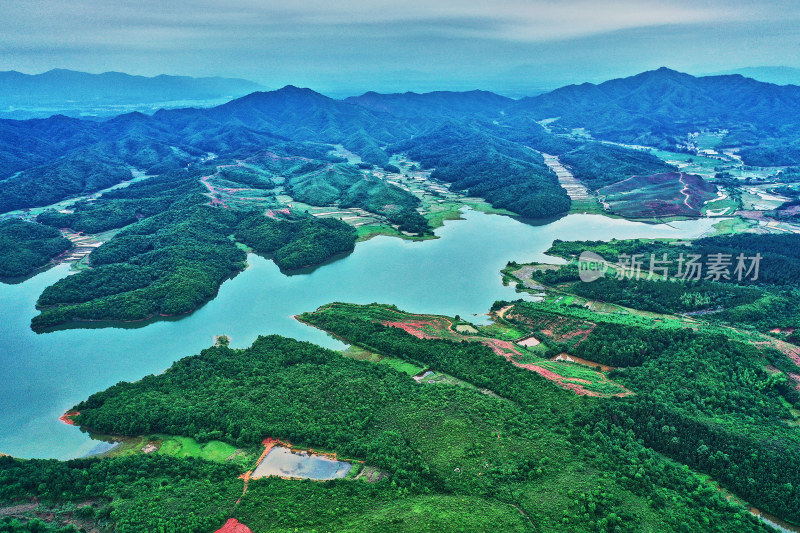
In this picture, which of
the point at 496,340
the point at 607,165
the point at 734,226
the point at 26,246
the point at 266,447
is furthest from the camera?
the point at 607,165

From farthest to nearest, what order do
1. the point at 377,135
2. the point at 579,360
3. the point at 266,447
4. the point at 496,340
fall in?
the point at 377,135 < the point at 496,340 < the point at 579,360 < the point at 266,447

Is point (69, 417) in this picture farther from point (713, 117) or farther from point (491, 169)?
point (713, 117)

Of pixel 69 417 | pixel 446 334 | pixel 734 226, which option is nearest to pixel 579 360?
pixel 446 334

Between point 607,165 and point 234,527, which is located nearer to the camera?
point 234,527

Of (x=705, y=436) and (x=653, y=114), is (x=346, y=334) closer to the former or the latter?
(x=705, y=436)

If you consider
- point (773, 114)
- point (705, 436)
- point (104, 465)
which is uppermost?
point (773, 114)

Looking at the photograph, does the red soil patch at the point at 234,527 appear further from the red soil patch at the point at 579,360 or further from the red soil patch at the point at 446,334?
the red soil patch at the point at 579,360

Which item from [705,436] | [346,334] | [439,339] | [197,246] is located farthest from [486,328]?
[197,246]
